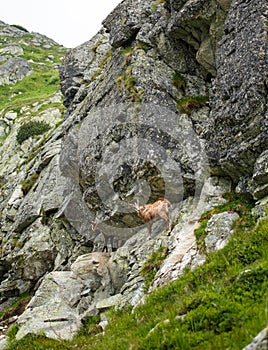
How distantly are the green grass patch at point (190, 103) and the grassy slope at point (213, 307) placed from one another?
9141 mm

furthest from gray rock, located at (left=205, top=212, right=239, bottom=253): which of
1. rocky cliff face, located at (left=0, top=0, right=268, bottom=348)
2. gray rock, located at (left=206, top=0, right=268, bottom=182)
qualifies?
gray rock, located at (left=206, top=0, right=268, bottom=182)

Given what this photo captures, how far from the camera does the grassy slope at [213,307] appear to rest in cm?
707

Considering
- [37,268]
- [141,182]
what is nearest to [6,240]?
[37,268]

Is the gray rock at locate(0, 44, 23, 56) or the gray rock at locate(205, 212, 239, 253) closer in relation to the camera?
the gray rock at locate(205, 212, 239, 253)

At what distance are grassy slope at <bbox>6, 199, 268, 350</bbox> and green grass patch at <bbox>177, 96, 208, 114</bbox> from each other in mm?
9141

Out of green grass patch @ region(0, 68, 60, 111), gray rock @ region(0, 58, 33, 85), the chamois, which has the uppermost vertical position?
gray rock @ region(0, 58, 33, 85)

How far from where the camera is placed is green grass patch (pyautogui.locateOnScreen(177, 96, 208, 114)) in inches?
815

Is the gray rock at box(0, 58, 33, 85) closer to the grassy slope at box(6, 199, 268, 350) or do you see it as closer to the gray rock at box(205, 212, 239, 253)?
the gray rock at box(205, 212, 239, 253)

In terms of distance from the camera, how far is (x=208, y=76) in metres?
22.4

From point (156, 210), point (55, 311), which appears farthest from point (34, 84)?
point (55, 311)

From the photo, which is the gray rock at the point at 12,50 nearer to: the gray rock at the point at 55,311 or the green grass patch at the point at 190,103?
the green grass patch at the point at 190,103

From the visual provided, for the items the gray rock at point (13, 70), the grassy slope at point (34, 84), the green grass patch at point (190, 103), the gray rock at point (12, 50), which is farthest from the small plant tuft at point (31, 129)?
the gray rock at point (12, 50)

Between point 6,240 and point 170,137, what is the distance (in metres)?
17.8

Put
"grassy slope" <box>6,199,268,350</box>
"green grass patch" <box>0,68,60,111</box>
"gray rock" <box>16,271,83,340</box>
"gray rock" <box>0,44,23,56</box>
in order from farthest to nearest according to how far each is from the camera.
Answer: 1. "gray rock" <box>0,44,23,56</box>
2. "green grass patch" <box>0,68,60,111</box>
3. "gray rock" <box>16,271,83,340</box>
4. "grassy slope" <box>6,199,268,350</box>
